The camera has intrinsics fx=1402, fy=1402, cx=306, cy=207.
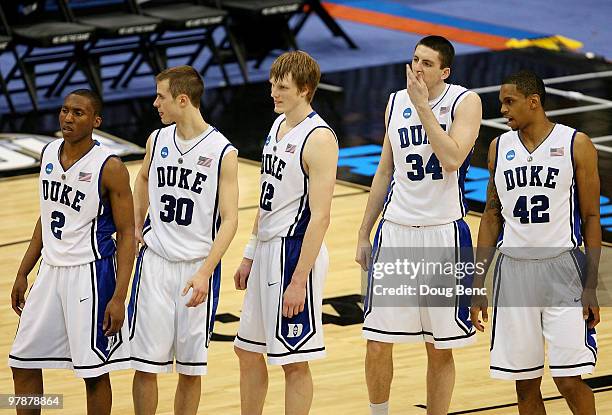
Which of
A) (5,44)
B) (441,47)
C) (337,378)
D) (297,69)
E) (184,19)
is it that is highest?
(184,19)

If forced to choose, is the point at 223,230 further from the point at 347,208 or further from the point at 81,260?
the point at 347,208

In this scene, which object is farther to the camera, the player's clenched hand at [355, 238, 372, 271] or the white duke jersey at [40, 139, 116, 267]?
the player's clenched hand at [355, 238, 372, 271]

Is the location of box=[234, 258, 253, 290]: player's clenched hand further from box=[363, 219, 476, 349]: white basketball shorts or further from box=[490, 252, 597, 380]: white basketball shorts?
box=[490, 252, 597, 380]: white basketball shorts

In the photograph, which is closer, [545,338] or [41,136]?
[545,338]

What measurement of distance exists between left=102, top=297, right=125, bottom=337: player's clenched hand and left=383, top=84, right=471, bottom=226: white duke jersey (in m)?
1.38

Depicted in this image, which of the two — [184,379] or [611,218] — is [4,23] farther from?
[184,379]

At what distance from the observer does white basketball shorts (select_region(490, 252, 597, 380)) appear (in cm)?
614

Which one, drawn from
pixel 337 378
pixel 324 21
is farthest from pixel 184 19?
pixel 337 378

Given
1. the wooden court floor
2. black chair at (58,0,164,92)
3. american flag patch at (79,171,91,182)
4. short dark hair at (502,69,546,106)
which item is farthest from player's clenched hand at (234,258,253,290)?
black chair at (58,0,164,92)

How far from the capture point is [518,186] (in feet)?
20.5

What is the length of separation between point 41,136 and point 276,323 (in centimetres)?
818

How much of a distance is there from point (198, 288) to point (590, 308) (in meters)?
1.72

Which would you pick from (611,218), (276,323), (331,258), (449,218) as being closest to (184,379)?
(276,323)

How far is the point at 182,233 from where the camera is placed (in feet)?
20.7
